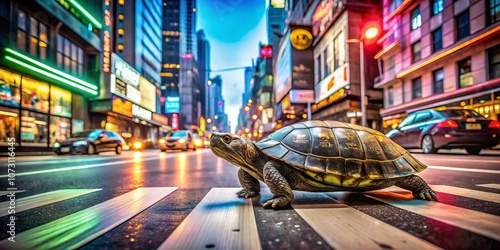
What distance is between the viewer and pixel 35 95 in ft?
54.3

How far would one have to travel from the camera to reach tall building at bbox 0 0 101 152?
558 inches

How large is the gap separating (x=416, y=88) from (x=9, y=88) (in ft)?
95.2

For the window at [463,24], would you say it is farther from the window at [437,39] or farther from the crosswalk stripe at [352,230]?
the crosswalk stripe at [352,230]

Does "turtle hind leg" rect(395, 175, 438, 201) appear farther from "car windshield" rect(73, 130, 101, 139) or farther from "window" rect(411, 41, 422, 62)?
"window" rect(411, 41, 422, 62)

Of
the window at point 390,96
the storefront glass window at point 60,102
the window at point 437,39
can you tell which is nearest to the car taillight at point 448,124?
the window at point 437,39

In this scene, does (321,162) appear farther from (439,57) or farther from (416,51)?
(416,51)

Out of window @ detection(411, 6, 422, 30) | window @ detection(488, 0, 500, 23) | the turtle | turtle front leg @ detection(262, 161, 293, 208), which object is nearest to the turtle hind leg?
the turtle

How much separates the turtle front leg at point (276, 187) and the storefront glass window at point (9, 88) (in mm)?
18818

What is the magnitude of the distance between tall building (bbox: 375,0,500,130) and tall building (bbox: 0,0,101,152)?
88.1ft

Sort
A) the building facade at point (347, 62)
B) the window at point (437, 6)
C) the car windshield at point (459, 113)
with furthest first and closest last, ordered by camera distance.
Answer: the building facade at point (347, 62), the window at point (437, 6), the car windshield at point (459, 113)

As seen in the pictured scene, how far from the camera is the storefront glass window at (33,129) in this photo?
15409 mm

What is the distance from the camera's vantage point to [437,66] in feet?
57.3

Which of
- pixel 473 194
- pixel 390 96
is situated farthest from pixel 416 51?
pixel 473 194

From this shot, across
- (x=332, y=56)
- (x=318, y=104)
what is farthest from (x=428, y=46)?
(x=318, y=104)
